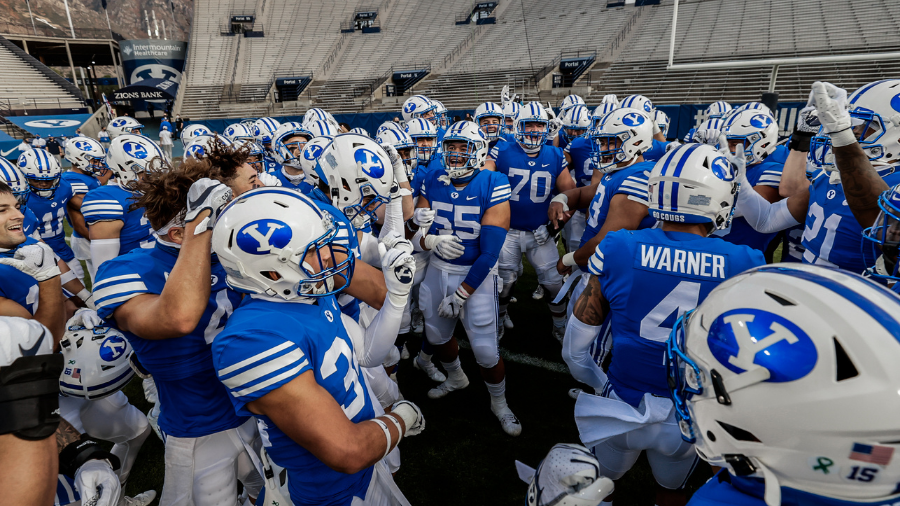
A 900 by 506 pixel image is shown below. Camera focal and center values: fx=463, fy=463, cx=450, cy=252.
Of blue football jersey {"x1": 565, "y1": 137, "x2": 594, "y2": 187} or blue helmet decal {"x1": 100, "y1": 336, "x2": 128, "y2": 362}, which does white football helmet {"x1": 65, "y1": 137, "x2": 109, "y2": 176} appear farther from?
blue football jersey {"x1": 565, "y1": 137, "x2": 594, "y2": 187}

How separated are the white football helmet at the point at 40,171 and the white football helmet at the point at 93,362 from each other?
167 inches

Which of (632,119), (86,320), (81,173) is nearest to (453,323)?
(632,119)

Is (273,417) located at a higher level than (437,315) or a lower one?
higher

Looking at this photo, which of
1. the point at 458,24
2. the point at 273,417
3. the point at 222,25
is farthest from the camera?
the point at 222,25

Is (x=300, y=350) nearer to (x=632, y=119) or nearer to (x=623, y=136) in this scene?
(x=623, y=136)

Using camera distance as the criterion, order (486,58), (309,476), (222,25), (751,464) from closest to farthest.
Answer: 1. (751,464)
2. (309,476)
3. (486,58)
4. (222,25)

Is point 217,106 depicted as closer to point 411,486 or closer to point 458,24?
point 458,24

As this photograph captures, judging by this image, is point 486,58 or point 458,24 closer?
point 486,58

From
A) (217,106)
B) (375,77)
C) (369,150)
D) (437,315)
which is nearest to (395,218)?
(369,150)

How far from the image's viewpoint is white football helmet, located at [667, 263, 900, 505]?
104 centimetres

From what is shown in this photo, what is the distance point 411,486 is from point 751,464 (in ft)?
9.79

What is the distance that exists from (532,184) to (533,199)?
0.62 feet

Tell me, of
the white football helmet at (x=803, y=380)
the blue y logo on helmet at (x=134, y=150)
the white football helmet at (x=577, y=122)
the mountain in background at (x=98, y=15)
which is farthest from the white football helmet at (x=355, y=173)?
the mountain in background at (x=98, y=15)

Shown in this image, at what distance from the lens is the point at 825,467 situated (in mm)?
1087
